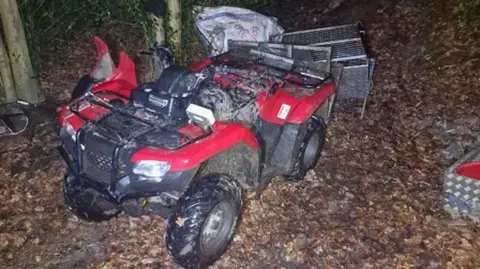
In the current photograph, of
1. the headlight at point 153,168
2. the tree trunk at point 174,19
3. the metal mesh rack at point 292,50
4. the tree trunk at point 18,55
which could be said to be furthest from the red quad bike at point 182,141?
the tree trunk at point 18,55

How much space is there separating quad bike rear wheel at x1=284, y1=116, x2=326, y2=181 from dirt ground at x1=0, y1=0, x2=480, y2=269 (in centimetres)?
16

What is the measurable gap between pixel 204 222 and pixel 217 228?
42 cm

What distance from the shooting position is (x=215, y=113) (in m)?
4.32

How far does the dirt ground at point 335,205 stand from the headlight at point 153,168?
1183 millimetres

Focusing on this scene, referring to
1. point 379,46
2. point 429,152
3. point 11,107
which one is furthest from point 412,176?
point 11,107

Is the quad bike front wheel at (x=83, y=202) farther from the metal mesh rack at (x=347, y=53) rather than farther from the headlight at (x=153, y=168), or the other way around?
the metal mesh rack at (x=347, y=53)

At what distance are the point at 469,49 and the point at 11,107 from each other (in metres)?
6.79

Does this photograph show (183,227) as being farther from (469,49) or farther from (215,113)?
(469,49)

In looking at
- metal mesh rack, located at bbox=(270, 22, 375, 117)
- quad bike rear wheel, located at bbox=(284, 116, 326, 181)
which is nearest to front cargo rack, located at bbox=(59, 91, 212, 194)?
quad bike rear wheel, located at bbox=(284, 116, 326, 181)

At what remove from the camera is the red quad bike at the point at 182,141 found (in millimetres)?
3855

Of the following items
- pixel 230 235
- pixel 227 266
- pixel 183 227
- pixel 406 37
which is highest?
pixel 406 37

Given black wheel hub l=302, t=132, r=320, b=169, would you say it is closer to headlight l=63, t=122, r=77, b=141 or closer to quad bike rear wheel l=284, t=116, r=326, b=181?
quad bike rear wheel l=284, t=116, r=326, b=181

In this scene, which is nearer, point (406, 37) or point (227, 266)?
point (227, 266)

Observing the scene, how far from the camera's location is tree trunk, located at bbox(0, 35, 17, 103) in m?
6.44
